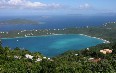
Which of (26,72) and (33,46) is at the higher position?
(26,72)

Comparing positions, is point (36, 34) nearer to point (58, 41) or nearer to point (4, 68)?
point (58, 41)

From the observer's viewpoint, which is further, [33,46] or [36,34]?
[36,34]

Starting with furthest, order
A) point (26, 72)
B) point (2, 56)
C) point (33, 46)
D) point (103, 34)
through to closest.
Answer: point (103, 34) < point (33, 46) < point (2, 56) < point (26, 72)

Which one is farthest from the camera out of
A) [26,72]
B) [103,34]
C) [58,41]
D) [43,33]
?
[43,33]

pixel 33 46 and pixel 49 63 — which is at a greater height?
pixel 49 63

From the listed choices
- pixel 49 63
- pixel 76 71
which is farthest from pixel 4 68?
pixel 76 71

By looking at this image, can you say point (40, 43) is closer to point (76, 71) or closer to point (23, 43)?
point (23, 43)

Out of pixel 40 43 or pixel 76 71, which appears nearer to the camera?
pixel 76 71

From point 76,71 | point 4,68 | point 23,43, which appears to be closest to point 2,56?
point 4,68

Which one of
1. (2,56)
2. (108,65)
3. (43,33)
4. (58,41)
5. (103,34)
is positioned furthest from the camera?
(43,33)
